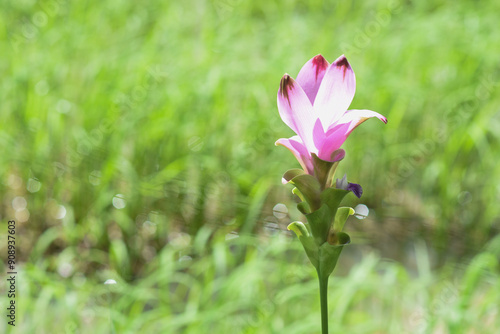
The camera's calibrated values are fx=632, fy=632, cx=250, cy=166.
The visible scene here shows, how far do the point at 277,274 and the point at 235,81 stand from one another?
1.05 meters

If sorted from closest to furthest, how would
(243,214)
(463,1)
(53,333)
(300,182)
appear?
(300,182), (53,333), (243,214), (463,1)

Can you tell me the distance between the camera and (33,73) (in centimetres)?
236

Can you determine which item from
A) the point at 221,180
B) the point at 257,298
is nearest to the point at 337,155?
the point at 257,298

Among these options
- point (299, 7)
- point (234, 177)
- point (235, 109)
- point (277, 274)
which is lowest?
point (277, 274)

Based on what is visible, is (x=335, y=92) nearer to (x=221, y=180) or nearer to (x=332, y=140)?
(x=332, y=140)

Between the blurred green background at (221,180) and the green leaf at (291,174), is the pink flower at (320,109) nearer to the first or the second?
the green leaf at (291,174)

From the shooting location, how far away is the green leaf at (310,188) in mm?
434

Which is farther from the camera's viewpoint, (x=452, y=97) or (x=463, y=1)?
(x=463, y=1)

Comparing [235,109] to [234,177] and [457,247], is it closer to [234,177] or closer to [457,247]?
[234,177]

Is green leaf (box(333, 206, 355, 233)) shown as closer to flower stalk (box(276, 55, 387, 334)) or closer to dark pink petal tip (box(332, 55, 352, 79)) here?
flower stalk (box(276, 55, 387, 334))

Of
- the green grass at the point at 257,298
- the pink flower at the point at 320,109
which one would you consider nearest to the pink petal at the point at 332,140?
the pink flower at the point at 320,109

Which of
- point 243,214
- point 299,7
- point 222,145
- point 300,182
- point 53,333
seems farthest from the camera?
point 299,7

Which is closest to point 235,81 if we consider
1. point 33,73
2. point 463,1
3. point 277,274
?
point 33,73

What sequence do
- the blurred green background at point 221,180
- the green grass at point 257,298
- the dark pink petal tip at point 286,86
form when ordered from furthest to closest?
1. the blurred green background at point 221,180
2. the green grass at point 257,298
3. the dark pink petal tip at point 286,86
